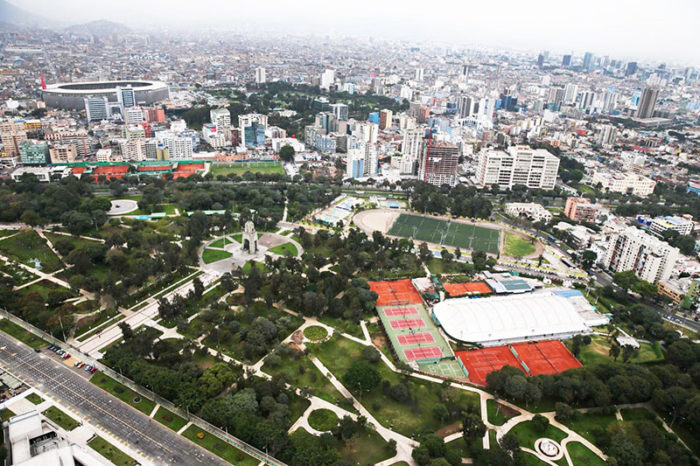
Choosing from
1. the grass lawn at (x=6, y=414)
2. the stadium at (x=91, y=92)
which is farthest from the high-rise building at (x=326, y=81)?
the grass lawn at (x=6, y=414)

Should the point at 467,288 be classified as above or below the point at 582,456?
above

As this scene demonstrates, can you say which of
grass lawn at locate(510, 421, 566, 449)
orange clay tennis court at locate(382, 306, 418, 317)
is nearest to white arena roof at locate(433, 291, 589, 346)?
orange clay tennis court at locate(382, 306, 418, 317)

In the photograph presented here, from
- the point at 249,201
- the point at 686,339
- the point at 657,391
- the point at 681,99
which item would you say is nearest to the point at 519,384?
the point at 657,391

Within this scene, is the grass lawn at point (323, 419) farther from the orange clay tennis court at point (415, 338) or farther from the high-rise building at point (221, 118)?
the high-rise building at point (221, 118)

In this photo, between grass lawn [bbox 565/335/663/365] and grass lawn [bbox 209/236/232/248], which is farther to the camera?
grass lawn [bbox 209/236/232/248]

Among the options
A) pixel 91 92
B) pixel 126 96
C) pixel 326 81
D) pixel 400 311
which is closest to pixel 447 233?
pixel 400 311

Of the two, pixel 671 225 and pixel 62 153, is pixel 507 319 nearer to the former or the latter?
pixel 671 225

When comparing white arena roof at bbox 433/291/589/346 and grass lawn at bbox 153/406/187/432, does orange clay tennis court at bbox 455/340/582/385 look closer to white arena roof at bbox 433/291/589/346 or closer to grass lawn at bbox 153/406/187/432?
white arena roof at bbox 433/291/589/346

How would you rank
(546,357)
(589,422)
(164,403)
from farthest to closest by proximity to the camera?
(546,357)
(589,422)
(164,403)
